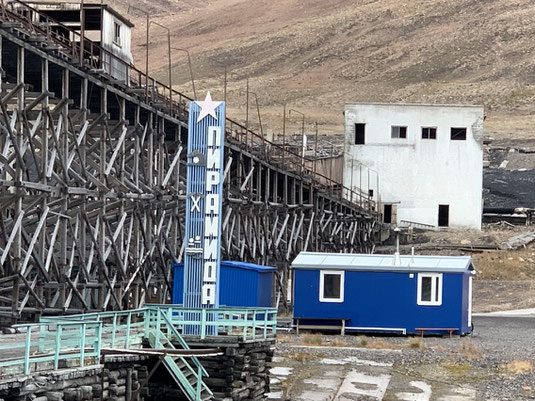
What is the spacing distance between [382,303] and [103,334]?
1699cm

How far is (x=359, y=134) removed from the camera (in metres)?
72.9

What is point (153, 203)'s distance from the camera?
145ft

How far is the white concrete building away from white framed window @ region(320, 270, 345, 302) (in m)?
27.6

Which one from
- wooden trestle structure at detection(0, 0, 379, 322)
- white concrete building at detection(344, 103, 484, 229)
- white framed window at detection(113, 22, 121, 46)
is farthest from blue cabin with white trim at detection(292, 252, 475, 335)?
white concrete building at detection(344, 103, 484, 229)

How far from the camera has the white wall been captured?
44.0 m

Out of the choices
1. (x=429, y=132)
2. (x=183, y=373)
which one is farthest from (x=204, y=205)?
(x=429, y=132)

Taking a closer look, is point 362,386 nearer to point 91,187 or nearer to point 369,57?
point 91,187

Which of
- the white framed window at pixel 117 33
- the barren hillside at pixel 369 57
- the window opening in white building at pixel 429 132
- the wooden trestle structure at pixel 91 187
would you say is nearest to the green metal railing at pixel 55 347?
the wooden trestle structure at pixel 91 187

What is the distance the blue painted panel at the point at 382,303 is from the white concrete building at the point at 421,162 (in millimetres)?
27645

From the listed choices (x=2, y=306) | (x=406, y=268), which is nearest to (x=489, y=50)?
(x=406, y=268)

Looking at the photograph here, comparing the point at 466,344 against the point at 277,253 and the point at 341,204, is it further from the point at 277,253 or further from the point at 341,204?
the point at 341,204

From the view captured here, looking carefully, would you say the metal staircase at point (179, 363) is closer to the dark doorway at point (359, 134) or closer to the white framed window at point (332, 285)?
the white framed window at point (332, 285)

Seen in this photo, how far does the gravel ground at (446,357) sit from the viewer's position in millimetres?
33250

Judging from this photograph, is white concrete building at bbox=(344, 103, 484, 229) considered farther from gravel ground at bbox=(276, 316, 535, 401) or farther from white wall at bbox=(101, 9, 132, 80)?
white wall at bbox=(101, 9, 132, 80)
